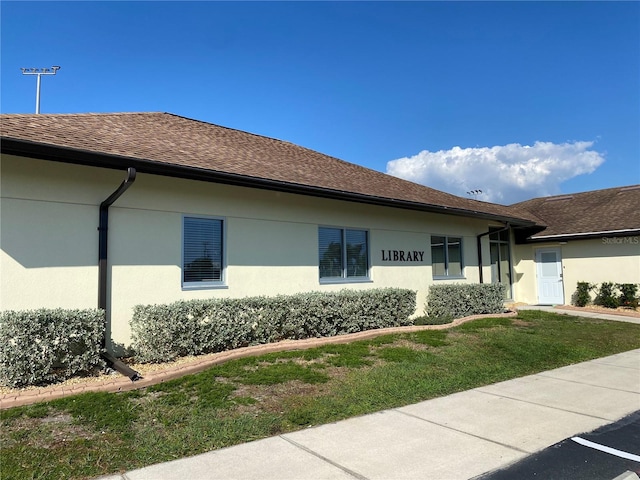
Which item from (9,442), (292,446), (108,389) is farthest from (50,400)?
(292,446)

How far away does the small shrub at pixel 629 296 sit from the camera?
15031 mm

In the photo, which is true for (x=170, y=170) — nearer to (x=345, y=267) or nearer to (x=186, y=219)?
(x=186, y=219)

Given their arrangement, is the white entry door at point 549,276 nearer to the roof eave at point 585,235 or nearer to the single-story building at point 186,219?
the roof eave at point 585,235

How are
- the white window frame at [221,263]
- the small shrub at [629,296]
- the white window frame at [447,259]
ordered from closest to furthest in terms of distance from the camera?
the white window frame at [221,263] < the white window frame at [447,259] < the small shrub at [629,296]

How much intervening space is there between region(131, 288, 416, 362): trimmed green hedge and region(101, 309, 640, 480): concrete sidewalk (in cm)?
328

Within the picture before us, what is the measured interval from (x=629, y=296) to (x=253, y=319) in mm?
13417

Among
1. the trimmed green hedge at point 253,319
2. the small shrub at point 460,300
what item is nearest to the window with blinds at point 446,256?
the small shrub at point 460,300

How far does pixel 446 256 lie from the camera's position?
14.2 meters

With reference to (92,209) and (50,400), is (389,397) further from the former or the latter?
(92,209)

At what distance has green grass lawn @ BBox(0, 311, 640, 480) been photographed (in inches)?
161

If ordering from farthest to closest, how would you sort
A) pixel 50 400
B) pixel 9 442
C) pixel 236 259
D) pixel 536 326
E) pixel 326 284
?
pixel 536 326 → pixel 326 284 → pixel 236 259 → pixel 50 400 → pixel 9 442

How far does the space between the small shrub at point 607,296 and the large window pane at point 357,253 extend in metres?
9.56

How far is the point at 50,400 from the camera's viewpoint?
534 centimetres

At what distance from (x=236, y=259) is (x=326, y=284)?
99.4 inches
